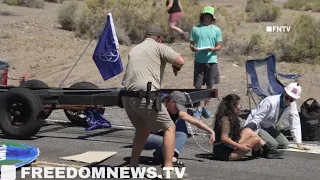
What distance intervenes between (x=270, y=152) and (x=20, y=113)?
3.85 meters

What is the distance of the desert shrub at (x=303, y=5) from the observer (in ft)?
152

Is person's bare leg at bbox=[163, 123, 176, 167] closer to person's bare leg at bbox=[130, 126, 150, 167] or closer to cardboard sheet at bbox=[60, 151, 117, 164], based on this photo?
person's bare leg at bbox=[130, 126, 150, 167]

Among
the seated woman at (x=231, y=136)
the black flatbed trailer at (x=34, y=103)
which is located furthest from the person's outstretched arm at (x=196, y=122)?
the black flatbed trailer at (x=34, y=103)

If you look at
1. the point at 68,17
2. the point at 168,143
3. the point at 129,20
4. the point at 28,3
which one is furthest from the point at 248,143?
the point at 28,3

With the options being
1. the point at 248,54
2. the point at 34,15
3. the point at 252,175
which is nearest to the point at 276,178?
the point at 252,175

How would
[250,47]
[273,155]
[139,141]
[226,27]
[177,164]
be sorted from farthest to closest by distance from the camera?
[226,27]
[250,47]
[273,155]
[177,164]
[139,141]

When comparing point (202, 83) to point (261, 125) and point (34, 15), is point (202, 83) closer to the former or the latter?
point (261, 125)

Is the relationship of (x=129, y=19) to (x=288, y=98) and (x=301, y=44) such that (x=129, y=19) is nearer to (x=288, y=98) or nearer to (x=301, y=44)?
(x=301, y=44)

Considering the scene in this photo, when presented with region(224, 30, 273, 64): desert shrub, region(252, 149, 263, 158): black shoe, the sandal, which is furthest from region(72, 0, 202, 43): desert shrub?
the sandal

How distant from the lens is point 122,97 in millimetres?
7637

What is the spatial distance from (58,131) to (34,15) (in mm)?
22618

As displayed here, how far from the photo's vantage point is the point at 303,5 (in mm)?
49281

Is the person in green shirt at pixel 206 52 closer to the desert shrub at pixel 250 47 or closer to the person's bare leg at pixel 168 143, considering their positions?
the person's bare leg at pixel 168 143

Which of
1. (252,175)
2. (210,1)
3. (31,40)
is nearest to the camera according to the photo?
(252,175)
